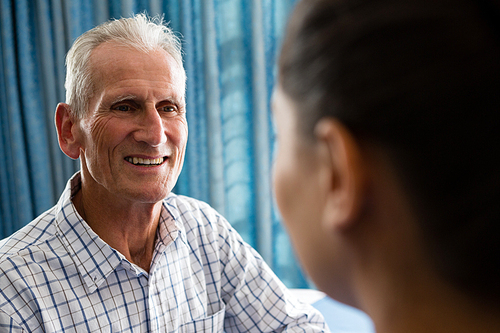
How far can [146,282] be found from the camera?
1.11 m

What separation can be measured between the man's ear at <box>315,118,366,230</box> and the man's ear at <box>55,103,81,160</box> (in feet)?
3.37

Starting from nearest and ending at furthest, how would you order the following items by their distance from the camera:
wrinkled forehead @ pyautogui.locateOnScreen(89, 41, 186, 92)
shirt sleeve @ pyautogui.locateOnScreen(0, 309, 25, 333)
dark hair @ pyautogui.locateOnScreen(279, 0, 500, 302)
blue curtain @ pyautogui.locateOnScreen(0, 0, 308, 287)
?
dark hair @ pyautogui.locateOnScreen(279, 0, 500, 302) < shirt sleeve @ pyautogui.locateOnScreen(0, 309, 25, 333) < wrinkled forehead @ pyautogui.locateOnScreen(89, 41, 186, 92) < blue curtain @ pyautogui.locateOnScreen(0, 0, 308, 287)

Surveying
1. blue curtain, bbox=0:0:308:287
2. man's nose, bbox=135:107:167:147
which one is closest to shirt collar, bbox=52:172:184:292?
man's nose, bbox=135:107:167:147

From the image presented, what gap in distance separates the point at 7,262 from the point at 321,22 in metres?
0.92

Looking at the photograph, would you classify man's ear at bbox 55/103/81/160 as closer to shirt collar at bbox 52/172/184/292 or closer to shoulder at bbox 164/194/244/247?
shirt collar at bbox 52/172/184/292

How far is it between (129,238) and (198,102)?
1.54 metres

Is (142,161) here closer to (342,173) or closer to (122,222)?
(122,222)

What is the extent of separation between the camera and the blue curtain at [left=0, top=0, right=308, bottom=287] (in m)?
2.50

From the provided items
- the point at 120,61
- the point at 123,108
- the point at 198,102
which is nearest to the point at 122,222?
the point at 123,108

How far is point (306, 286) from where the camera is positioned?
2600 mm

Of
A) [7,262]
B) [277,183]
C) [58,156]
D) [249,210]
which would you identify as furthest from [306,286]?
[277,183]

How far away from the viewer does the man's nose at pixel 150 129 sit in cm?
115

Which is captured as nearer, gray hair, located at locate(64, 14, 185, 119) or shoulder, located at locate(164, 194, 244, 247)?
gray hair, located at locate(64, 14, 185, 119)

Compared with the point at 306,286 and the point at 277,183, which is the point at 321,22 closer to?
the point at 277,183
